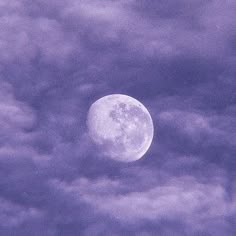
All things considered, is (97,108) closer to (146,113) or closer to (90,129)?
(90,129)

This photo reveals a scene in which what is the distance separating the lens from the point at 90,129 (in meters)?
25.1

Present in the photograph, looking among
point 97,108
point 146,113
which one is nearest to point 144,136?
point 146,113

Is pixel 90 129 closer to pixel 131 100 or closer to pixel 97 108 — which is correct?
pixel 97 108

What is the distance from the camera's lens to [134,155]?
25.6 m

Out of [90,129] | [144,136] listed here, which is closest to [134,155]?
[144,136]

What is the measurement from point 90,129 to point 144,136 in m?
4.11

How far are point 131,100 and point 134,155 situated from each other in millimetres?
4300

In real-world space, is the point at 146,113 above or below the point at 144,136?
above

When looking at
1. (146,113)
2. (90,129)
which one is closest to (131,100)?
(146,113)

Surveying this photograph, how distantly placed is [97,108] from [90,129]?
1710 millimetres

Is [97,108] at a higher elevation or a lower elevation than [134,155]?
higher

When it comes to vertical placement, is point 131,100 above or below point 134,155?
above

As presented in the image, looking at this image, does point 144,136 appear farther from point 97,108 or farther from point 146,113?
point 97,108

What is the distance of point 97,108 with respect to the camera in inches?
973
